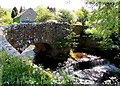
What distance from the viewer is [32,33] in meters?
5.53

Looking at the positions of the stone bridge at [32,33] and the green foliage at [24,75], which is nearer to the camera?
the green foliage at [24,75]

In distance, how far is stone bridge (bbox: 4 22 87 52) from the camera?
14.2ft

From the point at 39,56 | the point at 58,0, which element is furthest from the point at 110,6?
the point at 39,56

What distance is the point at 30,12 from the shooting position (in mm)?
16656

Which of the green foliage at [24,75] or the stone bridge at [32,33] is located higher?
the green foliage at [24,75]

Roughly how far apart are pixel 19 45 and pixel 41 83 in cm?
379

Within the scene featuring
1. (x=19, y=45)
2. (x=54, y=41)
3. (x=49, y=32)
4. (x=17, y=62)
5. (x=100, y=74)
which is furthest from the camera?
(x=54, y=41)

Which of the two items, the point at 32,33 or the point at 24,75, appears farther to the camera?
the point at 32,33

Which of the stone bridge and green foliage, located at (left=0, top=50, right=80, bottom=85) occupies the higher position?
green foliage, located at (left=0, top=50, right=80, bottom=85)

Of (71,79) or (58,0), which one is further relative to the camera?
(58,0)

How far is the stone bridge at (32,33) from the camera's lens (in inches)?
170

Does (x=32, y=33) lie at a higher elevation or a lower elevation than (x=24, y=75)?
lower

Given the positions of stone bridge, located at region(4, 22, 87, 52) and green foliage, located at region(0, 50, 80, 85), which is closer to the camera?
green foliage, located at region(0, 50, 80, 85)

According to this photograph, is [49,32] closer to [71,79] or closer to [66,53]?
[66,53]
